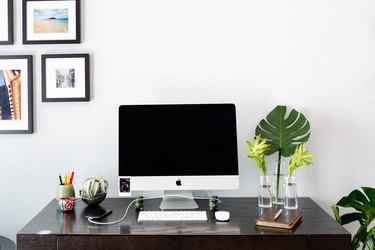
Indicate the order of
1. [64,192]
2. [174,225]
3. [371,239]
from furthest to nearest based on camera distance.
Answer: [64,192]
[371,239]
[174,225]

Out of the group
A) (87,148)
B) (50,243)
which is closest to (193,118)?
(87,148)

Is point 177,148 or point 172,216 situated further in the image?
point 177,148

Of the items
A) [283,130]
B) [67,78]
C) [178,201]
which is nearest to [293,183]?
[283,130]

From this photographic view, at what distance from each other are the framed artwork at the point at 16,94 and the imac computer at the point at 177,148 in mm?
624

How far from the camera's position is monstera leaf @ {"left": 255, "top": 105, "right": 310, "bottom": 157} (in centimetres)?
202

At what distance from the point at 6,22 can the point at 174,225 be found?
147cm

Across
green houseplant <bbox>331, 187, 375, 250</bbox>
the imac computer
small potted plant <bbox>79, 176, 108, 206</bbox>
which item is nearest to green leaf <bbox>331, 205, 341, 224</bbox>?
green houseplant <bbox>331, 187, 375, 250</bbox>

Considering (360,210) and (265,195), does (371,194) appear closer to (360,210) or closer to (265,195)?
(360,210)

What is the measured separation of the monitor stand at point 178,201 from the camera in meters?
1.88

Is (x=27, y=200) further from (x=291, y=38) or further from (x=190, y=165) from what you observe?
(x=291, y=38)

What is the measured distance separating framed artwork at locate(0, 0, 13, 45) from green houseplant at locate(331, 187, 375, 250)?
1.95 meters

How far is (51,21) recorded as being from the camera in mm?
2164

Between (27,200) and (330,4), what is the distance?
1.98 meters

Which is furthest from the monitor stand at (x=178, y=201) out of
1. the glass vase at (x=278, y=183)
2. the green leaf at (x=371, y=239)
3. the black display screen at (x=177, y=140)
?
the green leaf at (x=371, y=239)
